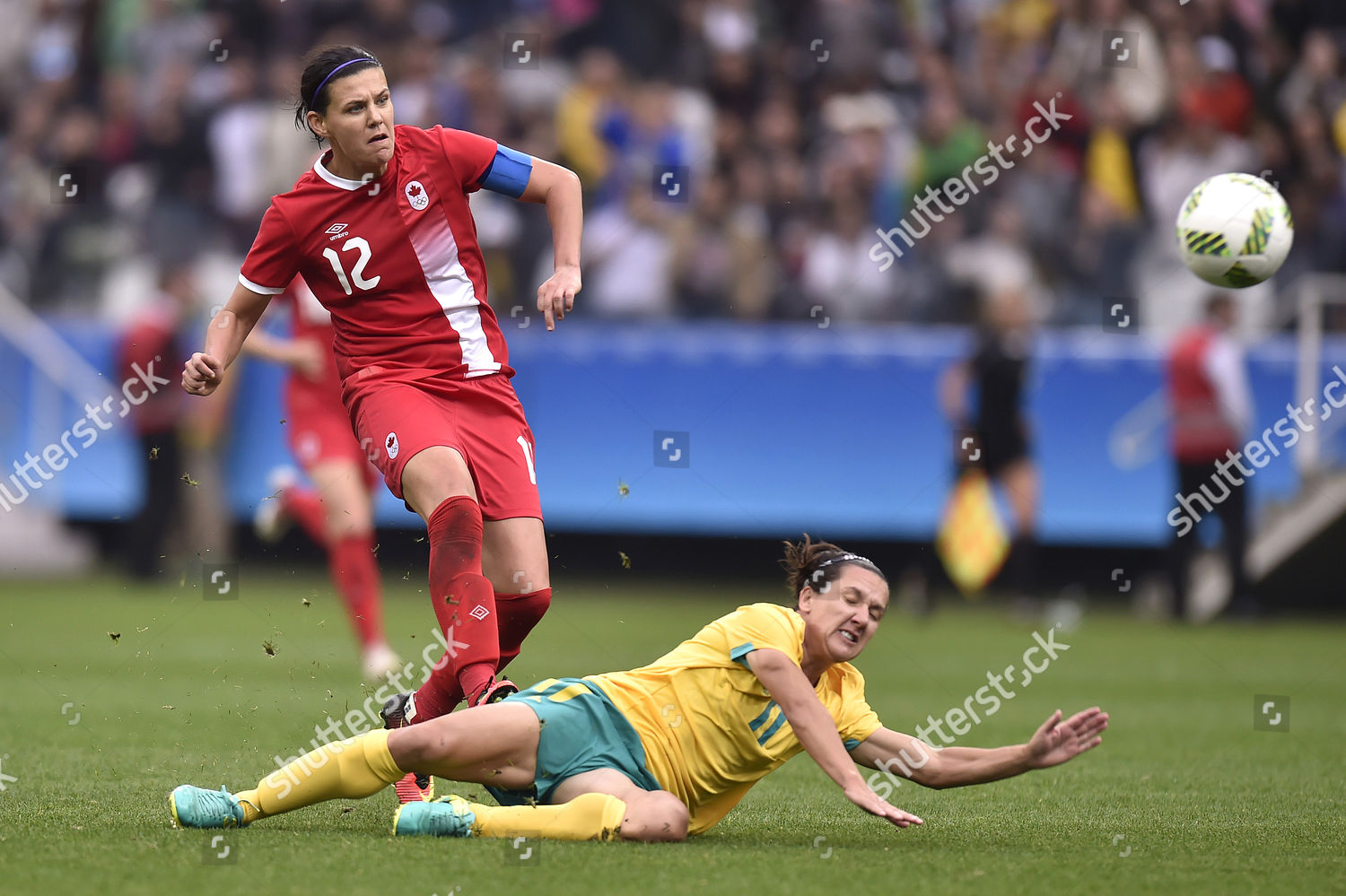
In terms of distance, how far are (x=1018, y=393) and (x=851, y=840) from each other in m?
8.43

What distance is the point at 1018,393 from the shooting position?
1282 cm

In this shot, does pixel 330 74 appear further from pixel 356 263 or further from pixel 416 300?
pixel 416 300

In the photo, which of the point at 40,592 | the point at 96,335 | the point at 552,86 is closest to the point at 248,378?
the point at 96,335

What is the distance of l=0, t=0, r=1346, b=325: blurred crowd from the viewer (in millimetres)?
13375

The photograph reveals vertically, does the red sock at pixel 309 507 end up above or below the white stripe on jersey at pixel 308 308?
below

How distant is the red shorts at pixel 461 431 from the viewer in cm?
510

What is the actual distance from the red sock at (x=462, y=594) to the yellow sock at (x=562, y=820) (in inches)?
18.1

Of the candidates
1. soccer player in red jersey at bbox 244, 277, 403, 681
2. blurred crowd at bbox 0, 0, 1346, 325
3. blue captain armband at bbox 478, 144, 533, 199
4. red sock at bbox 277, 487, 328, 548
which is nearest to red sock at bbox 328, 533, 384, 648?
soccer player in red jersey at bbox 244, 277, 403, 681

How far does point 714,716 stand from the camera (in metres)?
4.71

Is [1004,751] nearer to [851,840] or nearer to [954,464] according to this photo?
[851,840]

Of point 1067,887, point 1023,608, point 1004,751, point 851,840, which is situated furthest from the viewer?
point 1023,608

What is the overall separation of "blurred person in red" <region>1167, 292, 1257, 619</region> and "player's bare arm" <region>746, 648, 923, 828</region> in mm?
8586

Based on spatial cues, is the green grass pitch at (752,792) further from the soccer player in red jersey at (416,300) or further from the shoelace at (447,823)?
the soccer player in red jersey at (416,300)

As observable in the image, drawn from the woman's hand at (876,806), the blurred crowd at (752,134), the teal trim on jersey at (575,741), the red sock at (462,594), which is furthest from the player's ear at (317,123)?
the blurred crowd at (752,134)
